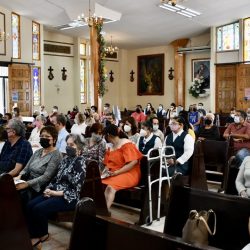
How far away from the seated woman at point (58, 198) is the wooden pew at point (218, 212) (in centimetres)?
150

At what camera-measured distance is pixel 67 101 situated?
19.4 metres

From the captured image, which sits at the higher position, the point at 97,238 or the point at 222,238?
the point at 97,238

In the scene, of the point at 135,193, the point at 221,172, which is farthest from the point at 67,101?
the point at 135,193

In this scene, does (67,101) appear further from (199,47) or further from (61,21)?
(199,47)

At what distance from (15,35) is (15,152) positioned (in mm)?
11544

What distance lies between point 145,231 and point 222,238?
1005 millimetres

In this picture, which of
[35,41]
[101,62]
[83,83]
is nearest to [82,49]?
[83,83]

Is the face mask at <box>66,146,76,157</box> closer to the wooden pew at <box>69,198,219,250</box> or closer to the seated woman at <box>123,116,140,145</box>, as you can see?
the wooden pew at <box>69,198,219,250</box>

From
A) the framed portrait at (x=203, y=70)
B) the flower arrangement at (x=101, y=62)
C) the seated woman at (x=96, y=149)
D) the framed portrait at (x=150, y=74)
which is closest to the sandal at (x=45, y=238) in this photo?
the seated woman at (x=96, y=149)

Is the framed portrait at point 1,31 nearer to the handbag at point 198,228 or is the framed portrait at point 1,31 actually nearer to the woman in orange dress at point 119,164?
the woman in orange dress at point 119,164

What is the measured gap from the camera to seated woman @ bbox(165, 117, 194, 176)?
5.57 m

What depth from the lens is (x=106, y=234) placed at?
6.69 ft

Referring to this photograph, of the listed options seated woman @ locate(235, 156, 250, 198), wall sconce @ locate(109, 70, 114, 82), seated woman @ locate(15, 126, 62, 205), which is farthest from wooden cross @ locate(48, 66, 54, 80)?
seated woman @ locate(235, 156, 250, 198)

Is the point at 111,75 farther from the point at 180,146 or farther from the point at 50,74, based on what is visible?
the point at 180,146
